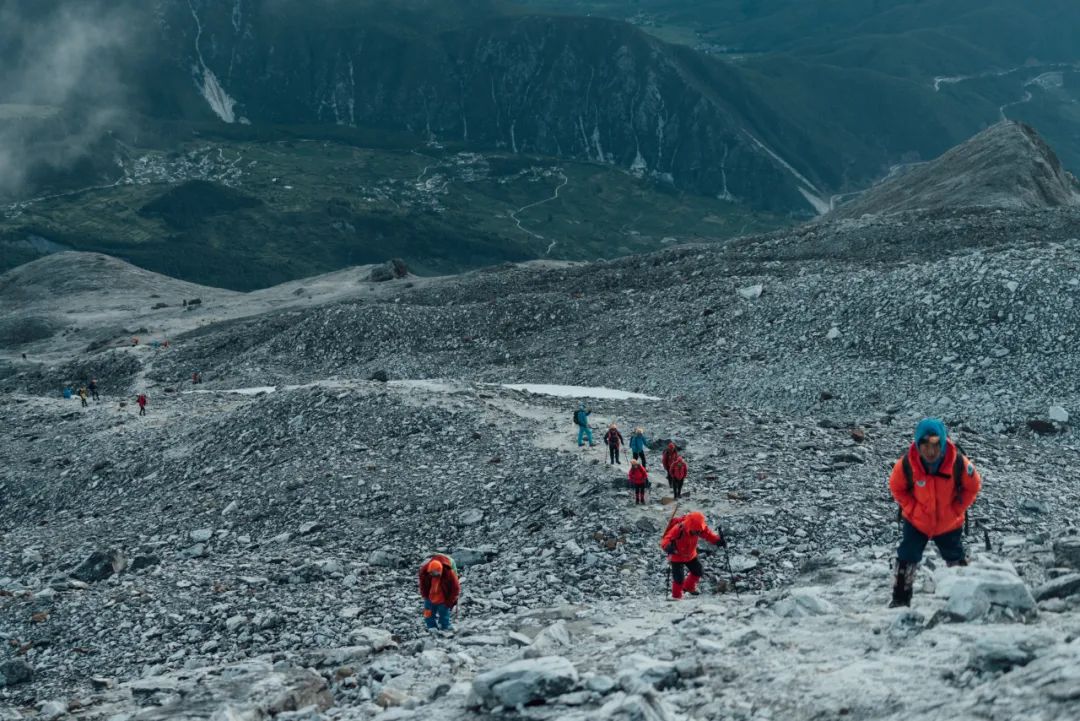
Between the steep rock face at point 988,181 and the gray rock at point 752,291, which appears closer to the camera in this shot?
the gray rock at point 752,291

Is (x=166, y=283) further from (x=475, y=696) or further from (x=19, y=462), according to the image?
(x=475, y=696)

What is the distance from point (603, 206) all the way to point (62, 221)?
85.0 meters

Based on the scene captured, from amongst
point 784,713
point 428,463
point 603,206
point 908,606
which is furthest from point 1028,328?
point 603,206

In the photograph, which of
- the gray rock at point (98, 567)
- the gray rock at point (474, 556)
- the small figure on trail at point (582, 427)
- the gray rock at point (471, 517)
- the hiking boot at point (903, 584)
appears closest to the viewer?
the hiking boot at point (903, 584)

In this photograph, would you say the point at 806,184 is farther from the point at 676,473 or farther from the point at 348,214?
the point at 676,473

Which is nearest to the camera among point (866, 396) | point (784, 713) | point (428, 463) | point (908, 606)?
point (784, 713)

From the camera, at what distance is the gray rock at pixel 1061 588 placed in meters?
9.41

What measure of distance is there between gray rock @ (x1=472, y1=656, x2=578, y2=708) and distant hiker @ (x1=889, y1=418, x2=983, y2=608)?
3.63 m

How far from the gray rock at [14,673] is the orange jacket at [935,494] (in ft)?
42.5

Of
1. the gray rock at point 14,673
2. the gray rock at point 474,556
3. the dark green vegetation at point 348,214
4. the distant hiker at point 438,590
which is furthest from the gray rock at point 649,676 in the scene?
the dark green vegetation at point 348,214

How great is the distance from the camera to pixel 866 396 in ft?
97.1

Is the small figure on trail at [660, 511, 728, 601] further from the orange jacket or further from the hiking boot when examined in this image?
the orange jacket

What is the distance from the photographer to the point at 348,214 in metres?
156

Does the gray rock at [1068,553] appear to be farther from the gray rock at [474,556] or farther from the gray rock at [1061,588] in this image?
the gray rock at [474,556]
